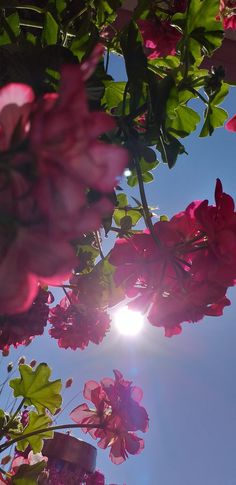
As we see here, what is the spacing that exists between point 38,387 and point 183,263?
0.62 metres

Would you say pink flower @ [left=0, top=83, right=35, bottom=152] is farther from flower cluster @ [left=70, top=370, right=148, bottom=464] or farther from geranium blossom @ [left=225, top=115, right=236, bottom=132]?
flower cluster @ [left=70, top=370, right=148, bottom=464]

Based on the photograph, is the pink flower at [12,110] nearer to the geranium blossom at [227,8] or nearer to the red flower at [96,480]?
the geranium blossom at [227,8]

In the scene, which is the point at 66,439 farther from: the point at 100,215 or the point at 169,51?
the point at 100,215

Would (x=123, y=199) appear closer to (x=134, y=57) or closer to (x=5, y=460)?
(x=134, y=57)

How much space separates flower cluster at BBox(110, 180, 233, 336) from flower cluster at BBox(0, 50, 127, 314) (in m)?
0.38

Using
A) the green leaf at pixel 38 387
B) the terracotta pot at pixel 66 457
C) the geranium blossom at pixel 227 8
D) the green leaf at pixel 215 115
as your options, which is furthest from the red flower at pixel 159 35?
the terracotta pot at pixel 66 457

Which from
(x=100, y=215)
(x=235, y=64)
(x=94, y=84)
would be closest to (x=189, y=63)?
(x=94, y=84)

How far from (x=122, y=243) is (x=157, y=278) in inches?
3.4

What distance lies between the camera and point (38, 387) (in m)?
1.16

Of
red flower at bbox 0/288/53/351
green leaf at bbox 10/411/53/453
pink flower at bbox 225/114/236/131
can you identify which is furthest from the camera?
green leaf at bbox 10/411/53/453

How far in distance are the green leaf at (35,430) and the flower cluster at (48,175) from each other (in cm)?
95

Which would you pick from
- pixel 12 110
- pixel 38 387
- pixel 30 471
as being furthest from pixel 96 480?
pixel 12 110

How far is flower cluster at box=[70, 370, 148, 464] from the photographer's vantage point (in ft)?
3.92

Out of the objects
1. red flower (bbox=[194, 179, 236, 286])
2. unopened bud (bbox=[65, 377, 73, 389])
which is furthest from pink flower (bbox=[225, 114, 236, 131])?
unopened bud (bbox=[65, 377, 73, 389])
